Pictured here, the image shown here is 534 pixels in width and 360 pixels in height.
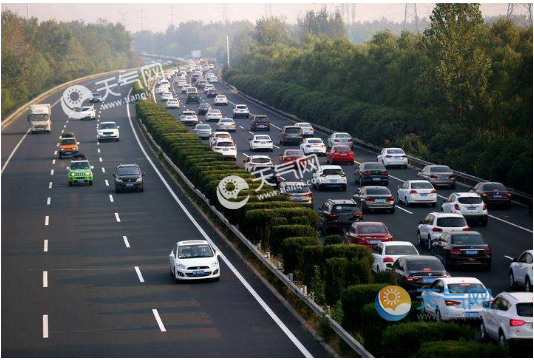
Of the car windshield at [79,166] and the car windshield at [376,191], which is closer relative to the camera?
the car windshield at [376,191]

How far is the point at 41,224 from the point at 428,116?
41013 millimetres

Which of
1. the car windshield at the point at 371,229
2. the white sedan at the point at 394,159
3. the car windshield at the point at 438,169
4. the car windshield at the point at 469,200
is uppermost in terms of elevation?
the car windshield at the point at 371,229

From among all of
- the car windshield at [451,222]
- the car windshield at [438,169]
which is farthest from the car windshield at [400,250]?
the car windshield at [438,169]

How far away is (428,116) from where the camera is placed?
78.2 meters

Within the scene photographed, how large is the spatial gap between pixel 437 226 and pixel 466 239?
4.02 m

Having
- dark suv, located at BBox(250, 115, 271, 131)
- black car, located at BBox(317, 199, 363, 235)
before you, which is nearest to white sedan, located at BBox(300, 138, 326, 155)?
dark suv, located at BBox(250, 115, 271, 131)

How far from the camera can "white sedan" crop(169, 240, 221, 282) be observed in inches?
1228

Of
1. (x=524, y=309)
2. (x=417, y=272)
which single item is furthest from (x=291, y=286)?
(x=524, y=309)

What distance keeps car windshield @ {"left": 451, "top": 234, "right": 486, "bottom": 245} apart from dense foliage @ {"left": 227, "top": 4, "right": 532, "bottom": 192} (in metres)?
18.5

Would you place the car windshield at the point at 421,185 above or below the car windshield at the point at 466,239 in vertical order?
below

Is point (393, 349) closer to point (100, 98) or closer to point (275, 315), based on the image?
point (275, 315)

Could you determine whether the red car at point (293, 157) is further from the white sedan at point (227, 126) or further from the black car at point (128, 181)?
the white sedan at point (227, 126)

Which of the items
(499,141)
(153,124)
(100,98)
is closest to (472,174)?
(499,141)

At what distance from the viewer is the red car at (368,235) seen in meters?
34.8
